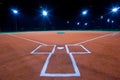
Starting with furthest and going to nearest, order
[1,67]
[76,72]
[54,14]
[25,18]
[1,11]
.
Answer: [54,14], [25,18], [1,11], [1,67], [76,72]

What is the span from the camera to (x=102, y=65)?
4.93 meters

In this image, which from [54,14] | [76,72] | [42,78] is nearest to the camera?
[42,78]

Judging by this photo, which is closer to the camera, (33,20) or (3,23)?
(3,23)

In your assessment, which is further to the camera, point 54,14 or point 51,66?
point 54,14

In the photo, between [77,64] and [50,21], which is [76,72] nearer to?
[77,64]

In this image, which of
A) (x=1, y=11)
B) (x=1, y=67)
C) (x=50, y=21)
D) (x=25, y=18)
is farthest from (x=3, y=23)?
(x=1, y=67)

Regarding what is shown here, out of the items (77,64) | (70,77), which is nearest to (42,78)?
(70,77)

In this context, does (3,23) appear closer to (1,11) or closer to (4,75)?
(1,11)

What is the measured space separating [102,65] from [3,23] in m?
33.4

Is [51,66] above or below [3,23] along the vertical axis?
below

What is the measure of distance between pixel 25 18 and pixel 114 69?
3405 centimetres

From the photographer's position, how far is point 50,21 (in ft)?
133

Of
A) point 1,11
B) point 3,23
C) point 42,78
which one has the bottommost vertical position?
point 42,78

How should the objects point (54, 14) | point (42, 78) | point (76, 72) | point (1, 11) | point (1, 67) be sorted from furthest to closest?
point (54, 14)
point (1, 11)
point (1, 67)
point (76, 72)
point (42, 78)
